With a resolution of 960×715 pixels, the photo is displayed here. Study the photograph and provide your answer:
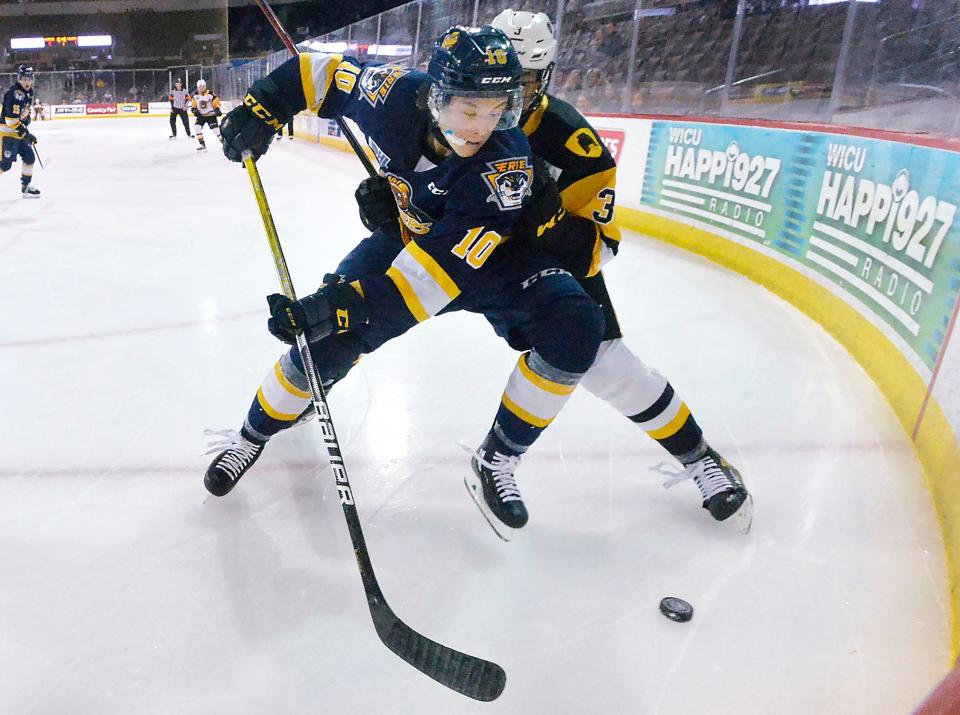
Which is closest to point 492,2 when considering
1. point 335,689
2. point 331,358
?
point 331,358

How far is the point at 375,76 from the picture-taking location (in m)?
1.42

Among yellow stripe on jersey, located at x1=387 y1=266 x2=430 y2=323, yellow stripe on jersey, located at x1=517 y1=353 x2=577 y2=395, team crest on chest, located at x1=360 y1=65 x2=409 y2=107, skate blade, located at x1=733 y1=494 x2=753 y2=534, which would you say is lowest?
skate blade, located at x1=733 y1=494 x2=753 y2=534

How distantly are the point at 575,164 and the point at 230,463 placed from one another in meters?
0.97

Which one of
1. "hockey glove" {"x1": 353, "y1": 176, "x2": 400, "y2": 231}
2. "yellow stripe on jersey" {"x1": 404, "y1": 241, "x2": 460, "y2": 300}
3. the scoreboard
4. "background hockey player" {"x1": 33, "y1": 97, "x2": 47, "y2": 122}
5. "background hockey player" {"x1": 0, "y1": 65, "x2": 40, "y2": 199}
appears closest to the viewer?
"yellow stripe on jersey" {"x1": 404, "y1": 241, "x2": 460, "y2": 300}

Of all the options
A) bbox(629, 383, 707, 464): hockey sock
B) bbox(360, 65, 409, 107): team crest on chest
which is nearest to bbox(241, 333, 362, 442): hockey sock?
bbox(360, 65, 409, 107): team crest on chest

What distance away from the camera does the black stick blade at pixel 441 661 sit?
101cm

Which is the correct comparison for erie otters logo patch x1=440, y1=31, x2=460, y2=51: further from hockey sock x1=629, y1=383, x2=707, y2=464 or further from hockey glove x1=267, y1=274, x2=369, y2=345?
hockey sock x1=629, y1=383, x2=707, y2=464

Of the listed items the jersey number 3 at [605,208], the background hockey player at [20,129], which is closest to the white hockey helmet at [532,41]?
the jersey number 3 at [605,208]

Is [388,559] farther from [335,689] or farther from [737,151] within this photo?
[737,151]

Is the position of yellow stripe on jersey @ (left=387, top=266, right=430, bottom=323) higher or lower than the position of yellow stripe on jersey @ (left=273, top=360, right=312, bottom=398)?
higher

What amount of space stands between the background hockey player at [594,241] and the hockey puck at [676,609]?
0.99 feet

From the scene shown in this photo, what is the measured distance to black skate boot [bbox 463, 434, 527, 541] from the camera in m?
1.46

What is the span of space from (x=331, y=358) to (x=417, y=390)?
0.78 meters

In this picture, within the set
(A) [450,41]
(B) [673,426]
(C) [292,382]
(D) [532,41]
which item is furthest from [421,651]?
(D) [532,41]
